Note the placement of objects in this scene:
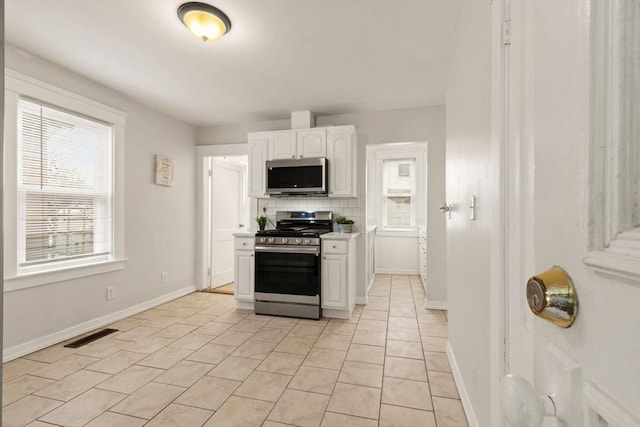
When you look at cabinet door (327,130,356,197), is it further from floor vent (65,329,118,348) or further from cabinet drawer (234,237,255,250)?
floor vent (65,329,118,348)

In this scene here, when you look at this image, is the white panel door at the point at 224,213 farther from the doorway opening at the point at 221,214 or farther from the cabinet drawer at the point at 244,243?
the cabinet drawer at the point at 244,243

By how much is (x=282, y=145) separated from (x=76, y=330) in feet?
9.66

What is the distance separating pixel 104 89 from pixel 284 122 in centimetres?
212

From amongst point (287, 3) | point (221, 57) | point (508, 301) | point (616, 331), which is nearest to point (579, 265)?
point (616, 331)

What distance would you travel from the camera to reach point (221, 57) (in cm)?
260

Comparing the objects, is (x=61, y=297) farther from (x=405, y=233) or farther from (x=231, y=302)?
(x=405, y=233)

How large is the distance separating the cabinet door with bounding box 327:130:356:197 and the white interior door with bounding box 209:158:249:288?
2.11 metres

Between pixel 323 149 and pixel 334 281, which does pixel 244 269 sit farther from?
pixel 323 149

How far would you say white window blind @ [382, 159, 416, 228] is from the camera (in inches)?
232

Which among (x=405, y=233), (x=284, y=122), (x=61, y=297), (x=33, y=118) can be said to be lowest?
(x=61, y=297)

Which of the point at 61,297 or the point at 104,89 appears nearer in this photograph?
the point at 61,297

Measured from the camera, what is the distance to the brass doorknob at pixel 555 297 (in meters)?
0.35

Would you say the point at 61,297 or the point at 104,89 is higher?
the point at 104,89

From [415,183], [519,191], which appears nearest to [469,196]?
[519,191]
